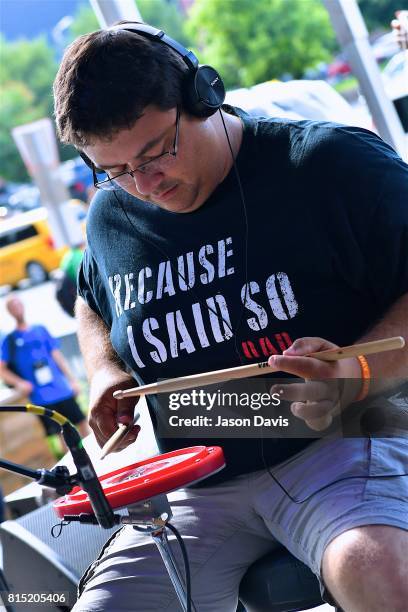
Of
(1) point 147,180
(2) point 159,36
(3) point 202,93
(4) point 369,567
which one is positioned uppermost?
Result: (2) point 159,36

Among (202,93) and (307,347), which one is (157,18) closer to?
(202,93)

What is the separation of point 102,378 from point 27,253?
14501 millimetres

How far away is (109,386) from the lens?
6.09 feet

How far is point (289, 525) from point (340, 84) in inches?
1029

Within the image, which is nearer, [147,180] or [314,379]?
[314,379]

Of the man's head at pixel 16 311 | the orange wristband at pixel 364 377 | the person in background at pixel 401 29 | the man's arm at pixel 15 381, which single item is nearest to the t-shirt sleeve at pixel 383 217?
the orange wristband at pixel 364 377

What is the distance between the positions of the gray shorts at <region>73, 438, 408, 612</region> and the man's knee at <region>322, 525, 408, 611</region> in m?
0.06

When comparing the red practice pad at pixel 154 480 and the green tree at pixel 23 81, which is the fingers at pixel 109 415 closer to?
the red practice pad at pixel 154 480

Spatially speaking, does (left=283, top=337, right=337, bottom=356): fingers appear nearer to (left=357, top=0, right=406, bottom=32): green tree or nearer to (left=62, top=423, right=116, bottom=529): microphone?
(left=62, top=423, right=116, bottom=529): microphone

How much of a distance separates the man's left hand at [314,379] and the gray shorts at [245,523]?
0.13 m

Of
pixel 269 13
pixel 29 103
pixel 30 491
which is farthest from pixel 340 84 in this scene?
pixel 30 491

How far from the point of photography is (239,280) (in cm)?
170

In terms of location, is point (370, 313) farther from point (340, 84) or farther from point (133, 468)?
point (340, 84)

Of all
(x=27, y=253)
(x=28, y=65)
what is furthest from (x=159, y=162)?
(x=28, y=65)
